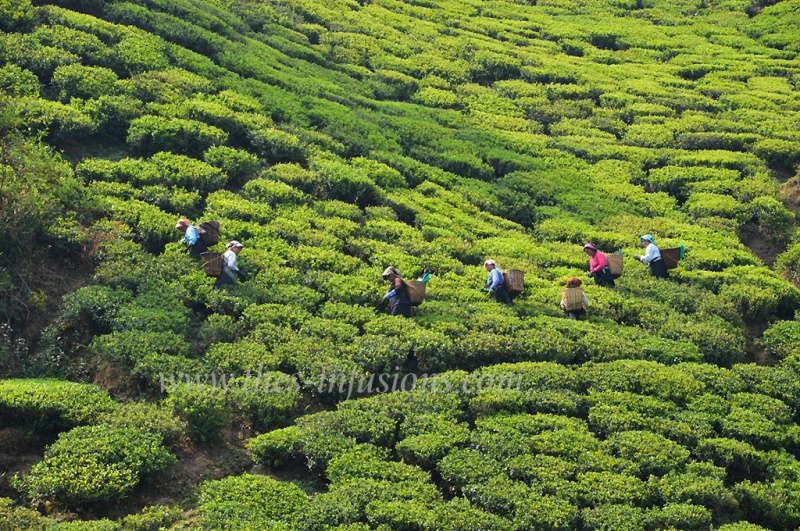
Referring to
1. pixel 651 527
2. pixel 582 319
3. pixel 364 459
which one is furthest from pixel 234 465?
pixel 582 319

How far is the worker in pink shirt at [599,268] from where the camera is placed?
19.1m

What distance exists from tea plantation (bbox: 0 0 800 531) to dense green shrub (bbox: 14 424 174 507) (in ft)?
0.14

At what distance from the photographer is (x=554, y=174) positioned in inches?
969

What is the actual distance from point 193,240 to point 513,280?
6442 millimetres

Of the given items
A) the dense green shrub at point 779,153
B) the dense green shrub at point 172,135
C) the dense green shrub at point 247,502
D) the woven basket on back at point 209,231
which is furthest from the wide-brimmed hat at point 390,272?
the dense green shrub at point 779,153

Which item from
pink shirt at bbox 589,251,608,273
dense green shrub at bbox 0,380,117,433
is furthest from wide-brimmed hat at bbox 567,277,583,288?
dense green shrub at bbox 0,380,117,433

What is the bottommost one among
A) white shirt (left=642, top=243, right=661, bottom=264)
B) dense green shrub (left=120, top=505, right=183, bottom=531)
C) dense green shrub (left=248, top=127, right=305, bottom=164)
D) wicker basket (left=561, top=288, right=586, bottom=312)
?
dense green shrub (left=120, top=505, right=183, bottom=531)

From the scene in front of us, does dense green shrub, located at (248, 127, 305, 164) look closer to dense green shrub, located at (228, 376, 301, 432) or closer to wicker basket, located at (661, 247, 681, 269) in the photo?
dense green shrub, located at (228, 376, 301, 432)

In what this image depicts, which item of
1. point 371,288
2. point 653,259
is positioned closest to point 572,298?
point 653,259

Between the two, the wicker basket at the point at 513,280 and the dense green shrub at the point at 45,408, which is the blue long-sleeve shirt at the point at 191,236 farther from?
the wicker basket at the point at 513,280

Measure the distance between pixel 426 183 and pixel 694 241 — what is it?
680 cm

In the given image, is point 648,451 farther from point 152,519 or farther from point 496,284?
point 152,519

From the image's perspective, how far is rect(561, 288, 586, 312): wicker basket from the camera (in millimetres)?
17625

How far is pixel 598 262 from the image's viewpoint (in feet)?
63.0
